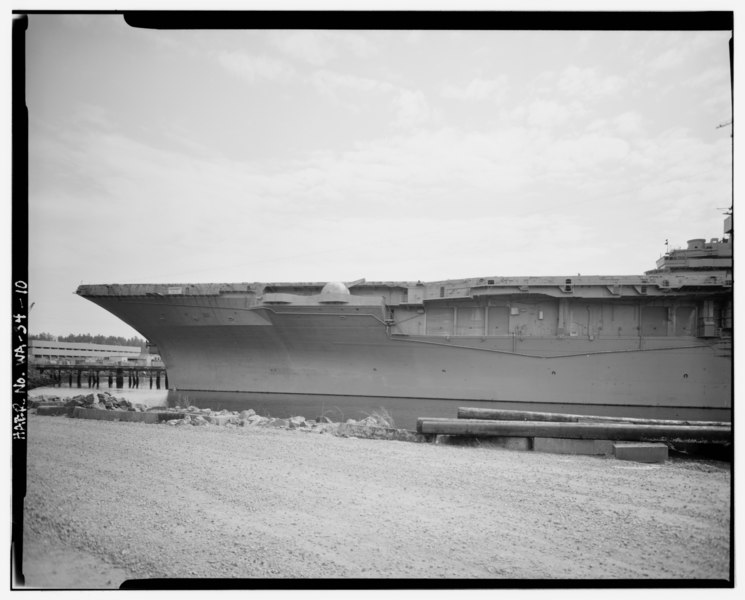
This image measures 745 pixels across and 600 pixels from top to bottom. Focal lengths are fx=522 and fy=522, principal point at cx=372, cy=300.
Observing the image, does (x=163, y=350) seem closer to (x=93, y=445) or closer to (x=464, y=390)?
(x=464, y=390)

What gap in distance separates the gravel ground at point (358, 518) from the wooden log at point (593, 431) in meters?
0.60

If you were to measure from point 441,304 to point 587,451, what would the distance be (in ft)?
48.0

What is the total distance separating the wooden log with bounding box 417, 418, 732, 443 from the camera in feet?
16.1

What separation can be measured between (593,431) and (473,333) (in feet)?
47.0

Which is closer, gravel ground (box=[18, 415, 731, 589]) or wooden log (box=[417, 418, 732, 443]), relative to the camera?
gravel ground (box=[18, 415, 731, 589])

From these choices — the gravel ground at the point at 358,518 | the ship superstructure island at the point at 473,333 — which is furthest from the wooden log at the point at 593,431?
the ship superstructure island at the point at 473,333

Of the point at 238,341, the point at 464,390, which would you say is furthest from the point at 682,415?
the point at 238,341

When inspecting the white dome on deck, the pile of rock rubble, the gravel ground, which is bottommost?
the pile of rock rubble

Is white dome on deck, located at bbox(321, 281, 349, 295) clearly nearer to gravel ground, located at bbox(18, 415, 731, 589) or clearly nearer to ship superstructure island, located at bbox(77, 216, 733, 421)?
ship superstructure island, located at bbox(77, 216, 733, 421)

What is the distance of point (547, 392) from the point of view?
18.7m

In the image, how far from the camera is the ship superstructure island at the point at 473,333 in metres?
17.8

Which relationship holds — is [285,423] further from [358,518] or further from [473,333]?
[473,333]

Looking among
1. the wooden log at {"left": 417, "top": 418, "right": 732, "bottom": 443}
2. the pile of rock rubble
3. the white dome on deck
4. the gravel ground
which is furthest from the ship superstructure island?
the gravel ground

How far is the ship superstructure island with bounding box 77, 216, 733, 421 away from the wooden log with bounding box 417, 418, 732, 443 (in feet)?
43.0
